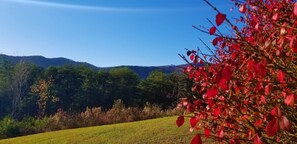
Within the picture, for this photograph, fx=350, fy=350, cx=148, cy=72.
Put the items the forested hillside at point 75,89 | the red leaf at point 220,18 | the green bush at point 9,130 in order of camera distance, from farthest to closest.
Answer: the forested hillside at point 75,89 → the green bush at point 9,130 → the red leaf at point 220,18

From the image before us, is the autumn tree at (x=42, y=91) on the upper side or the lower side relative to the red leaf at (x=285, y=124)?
lower

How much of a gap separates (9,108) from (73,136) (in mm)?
39064

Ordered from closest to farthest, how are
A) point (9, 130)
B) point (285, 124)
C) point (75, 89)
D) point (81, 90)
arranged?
point (285, 124)
point (9, 130)
point (81, 90)
point (75, 89)

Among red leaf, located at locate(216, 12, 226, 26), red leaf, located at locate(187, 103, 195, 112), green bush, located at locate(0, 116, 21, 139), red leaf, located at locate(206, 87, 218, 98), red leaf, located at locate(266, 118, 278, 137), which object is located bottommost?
green bush, located at locate(0, 116, 21, 139)

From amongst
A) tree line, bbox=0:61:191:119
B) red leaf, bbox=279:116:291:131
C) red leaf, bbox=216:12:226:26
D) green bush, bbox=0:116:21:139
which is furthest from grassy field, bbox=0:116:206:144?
tree line, bbox=0:61:191:119

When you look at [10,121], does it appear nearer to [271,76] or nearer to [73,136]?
[73,136]

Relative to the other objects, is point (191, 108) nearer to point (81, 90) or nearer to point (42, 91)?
point (42, 91)

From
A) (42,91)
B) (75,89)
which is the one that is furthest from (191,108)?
(75,89)

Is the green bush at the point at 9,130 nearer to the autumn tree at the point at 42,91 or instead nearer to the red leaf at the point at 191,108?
the autumn tree at the point at 42,91

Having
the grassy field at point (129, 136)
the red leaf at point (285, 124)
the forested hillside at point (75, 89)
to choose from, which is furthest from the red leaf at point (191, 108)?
the forested hillside at point (75, 89)

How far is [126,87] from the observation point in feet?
159

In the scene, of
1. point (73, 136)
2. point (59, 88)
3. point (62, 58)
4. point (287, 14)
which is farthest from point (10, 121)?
point (62, 58)

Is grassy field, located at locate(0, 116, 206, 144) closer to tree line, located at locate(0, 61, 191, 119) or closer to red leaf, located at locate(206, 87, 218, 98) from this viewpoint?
red leaf, located at locate(206, 87, 218, 98)

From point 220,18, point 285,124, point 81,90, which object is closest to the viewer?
point 285,124
